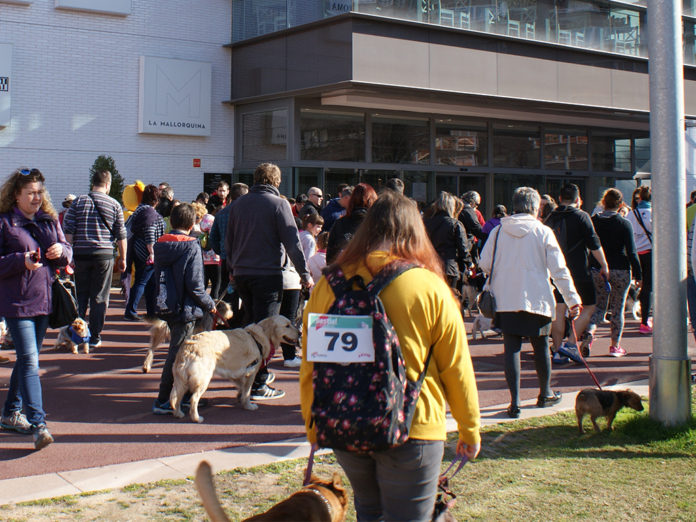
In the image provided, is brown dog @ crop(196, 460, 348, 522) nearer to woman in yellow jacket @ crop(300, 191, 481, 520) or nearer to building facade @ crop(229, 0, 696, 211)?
woman in yellow jacket @ crop(300, 191, 481, 520)

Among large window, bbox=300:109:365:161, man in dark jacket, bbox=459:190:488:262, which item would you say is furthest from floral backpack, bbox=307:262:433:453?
large window, bbox=300:109:365:161

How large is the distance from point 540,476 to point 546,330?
65.1 inches

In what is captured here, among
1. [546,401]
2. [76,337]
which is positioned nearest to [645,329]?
[546,401]

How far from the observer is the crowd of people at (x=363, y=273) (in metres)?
3.14

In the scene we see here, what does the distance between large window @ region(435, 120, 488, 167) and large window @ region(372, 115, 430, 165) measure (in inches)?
16.3

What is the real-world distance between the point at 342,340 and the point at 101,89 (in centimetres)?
1638

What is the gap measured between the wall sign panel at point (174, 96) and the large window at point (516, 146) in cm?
772

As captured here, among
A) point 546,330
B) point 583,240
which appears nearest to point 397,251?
point 546,330

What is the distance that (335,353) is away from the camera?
302 cm

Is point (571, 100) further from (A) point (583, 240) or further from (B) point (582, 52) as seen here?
(A) point (583, 240)

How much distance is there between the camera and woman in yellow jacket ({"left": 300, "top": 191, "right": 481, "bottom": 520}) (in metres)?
3.07

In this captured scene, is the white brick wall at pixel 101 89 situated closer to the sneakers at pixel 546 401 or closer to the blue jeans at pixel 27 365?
the blue jeans at pixel 27 365

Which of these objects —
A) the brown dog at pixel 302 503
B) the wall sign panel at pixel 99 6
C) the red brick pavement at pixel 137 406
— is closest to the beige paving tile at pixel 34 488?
the red brick pavement at pixel 137 406

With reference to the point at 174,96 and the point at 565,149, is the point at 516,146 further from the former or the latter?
the point at 174,96
